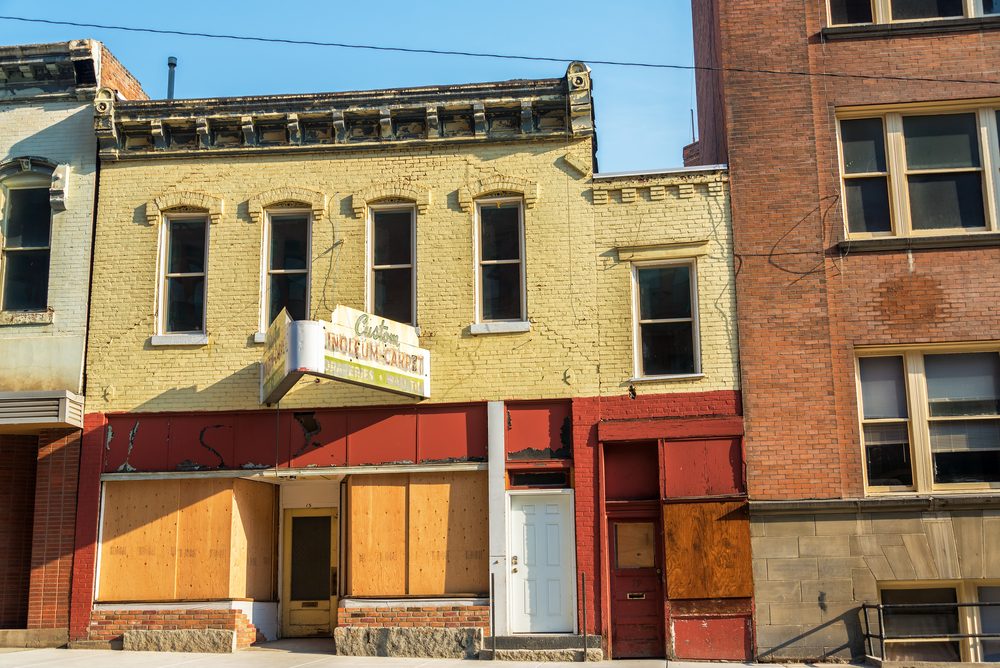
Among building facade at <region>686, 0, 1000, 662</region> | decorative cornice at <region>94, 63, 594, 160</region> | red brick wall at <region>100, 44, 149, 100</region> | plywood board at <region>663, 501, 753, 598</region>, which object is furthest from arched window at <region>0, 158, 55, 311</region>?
building facade at <region>686, 0, 1000, 662</region>

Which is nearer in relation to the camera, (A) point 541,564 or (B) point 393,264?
(A) point 541,564

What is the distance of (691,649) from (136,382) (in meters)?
9.34

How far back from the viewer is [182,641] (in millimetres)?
15773

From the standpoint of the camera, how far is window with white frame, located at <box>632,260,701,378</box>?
1611 cm

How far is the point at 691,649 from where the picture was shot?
1502cm

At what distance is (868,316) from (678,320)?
2.77 metres

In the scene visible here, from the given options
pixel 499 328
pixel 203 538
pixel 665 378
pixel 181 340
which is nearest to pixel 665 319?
pixel 665 378

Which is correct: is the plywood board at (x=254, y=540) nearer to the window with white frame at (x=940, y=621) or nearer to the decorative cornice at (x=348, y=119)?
the decorative cornice at (x=348, y=119)

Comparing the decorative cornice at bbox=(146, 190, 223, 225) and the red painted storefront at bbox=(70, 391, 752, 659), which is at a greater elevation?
the decorative cornice at bbox=(146, 190, 223, 225)

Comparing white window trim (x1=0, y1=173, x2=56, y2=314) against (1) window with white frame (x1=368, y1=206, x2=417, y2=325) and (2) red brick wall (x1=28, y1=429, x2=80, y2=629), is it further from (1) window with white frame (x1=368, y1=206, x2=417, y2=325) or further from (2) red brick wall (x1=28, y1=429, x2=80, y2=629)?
(1) window with white frame (x1=368, y1=206, x2=417, y2=325)

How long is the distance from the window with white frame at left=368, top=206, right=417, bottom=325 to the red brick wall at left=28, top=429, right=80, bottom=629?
523 cm

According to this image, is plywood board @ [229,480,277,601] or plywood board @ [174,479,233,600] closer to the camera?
plywood board @ [174,479,233,600]

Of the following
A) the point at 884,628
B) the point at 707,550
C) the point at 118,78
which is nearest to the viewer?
the point at 884,628

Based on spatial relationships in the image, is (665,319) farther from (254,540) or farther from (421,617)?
(254,540)
